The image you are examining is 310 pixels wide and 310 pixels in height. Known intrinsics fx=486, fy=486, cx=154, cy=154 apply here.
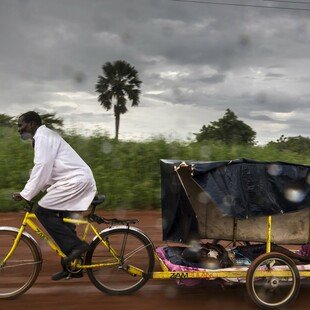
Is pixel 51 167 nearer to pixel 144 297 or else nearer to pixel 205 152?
pixel 144 297

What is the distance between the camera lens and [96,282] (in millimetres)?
5348

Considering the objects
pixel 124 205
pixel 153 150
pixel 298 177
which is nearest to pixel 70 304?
pixel 298 177

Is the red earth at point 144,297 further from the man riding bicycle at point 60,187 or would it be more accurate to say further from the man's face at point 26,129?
the man's face at point 26,129

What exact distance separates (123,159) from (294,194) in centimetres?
1054

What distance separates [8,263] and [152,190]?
8.46 metres

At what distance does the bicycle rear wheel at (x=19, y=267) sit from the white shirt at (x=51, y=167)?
603 mm

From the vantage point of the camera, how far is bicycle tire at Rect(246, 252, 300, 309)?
5.04m

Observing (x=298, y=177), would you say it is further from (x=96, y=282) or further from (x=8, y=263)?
(x=8, y=263)

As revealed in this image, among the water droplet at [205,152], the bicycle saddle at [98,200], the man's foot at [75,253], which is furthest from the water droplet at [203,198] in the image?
the water droplet at [205,152]

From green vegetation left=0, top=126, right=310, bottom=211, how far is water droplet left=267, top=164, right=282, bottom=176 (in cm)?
798


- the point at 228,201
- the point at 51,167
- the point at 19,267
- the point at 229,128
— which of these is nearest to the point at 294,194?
the point at 228,201

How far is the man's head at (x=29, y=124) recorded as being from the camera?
5070 mm

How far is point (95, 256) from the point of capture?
5.27m

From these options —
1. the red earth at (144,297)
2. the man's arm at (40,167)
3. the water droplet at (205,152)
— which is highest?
the water droplet at (205,152)
